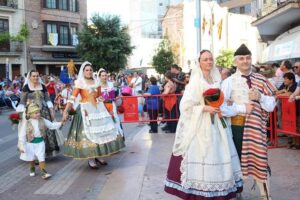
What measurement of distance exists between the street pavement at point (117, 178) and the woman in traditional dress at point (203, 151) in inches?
41.0

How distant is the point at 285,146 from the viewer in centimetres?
923

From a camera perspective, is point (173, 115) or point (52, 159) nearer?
point (52, 159)

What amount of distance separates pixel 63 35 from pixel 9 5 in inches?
282

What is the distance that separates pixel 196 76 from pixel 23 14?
38.4 m

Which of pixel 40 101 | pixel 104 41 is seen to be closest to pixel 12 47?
pixel 104 41

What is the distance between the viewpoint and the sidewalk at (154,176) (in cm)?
590

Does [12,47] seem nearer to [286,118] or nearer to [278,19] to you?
[278,19]

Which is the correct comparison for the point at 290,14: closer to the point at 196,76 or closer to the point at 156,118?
the point at 156,118

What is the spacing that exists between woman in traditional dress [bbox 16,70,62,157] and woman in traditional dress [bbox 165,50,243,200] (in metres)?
4.15

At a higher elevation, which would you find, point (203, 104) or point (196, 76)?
point (196, 76)

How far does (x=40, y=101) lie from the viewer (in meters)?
8.61

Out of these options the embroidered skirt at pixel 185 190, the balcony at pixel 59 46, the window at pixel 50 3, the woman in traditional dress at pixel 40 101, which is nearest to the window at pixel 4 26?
the balcony at pixel 59 46

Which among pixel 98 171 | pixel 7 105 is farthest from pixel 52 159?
pixel 7 105

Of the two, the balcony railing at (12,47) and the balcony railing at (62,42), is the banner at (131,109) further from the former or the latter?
the balcony railing at (62,42)
